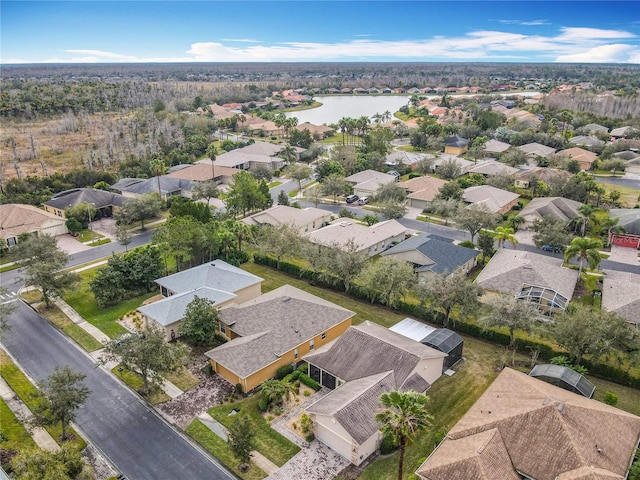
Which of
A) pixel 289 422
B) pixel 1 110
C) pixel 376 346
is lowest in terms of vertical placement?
pixel 289 422

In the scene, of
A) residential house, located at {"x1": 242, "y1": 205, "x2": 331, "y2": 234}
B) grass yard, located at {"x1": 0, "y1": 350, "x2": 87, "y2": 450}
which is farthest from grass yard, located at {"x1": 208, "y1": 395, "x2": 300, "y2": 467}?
residential house, located at {"x1": 242, "y1": 205, "x2": 331, "y2": 234}

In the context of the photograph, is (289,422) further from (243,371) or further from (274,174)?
(274,174)

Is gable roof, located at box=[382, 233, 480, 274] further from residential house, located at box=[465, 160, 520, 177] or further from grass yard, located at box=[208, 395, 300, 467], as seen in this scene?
residential house, located at box=[465, 160, 520, 177]

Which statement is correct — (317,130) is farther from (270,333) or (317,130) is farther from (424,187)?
(270,333)

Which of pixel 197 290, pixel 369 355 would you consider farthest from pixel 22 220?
pixel 369 355

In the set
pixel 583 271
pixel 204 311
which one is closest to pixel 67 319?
pixel 204 311

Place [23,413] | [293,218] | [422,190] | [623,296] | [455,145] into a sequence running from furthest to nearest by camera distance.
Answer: [455,145] < [422,190] < [293,218] < [623,296] < [23,413]
